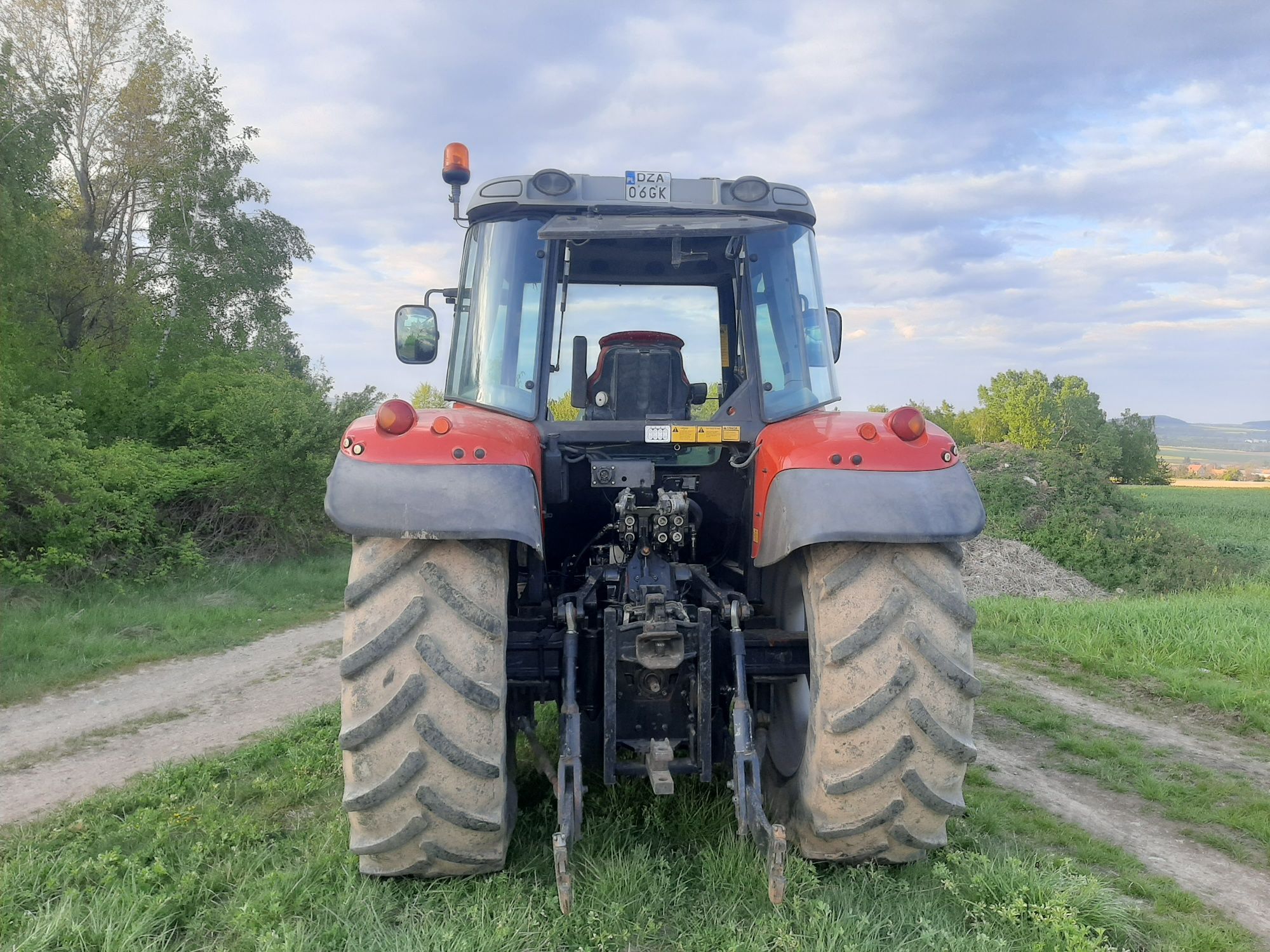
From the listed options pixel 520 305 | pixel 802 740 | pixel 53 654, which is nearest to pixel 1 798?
pixel 53 654

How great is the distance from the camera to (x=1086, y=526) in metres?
13.5

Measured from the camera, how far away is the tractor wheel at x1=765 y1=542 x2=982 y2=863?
2.71 metres

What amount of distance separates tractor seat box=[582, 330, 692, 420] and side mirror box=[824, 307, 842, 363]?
952mm

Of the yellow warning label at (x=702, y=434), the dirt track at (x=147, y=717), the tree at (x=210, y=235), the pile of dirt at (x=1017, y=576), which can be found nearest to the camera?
the yellow warning label at (x=702, y=434)

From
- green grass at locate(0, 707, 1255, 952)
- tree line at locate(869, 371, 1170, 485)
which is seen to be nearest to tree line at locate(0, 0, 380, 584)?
green grass at locate(0, 707, 1255, 952)

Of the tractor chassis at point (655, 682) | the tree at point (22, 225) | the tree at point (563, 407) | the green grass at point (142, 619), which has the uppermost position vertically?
the tree at point (22, 225)

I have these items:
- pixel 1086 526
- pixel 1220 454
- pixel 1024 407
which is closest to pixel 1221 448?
pixel 1220 454

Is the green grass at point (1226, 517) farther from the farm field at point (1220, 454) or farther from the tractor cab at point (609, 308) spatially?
the farm field at point (1220, 454)

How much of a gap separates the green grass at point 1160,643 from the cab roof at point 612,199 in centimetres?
467

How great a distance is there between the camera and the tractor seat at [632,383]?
4.01 m

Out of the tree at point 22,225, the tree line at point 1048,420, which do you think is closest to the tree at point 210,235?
the tree at point 22,225

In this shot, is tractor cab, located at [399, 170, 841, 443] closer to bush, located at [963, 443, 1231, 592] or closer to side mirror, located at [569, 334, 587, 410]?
side mirror, located at [569, 334, 587, 410]

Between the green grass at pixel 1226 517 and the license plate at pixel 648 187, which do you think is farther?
the green grass at pixel 1226 517

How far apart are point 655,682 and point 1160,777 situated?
323 cm
